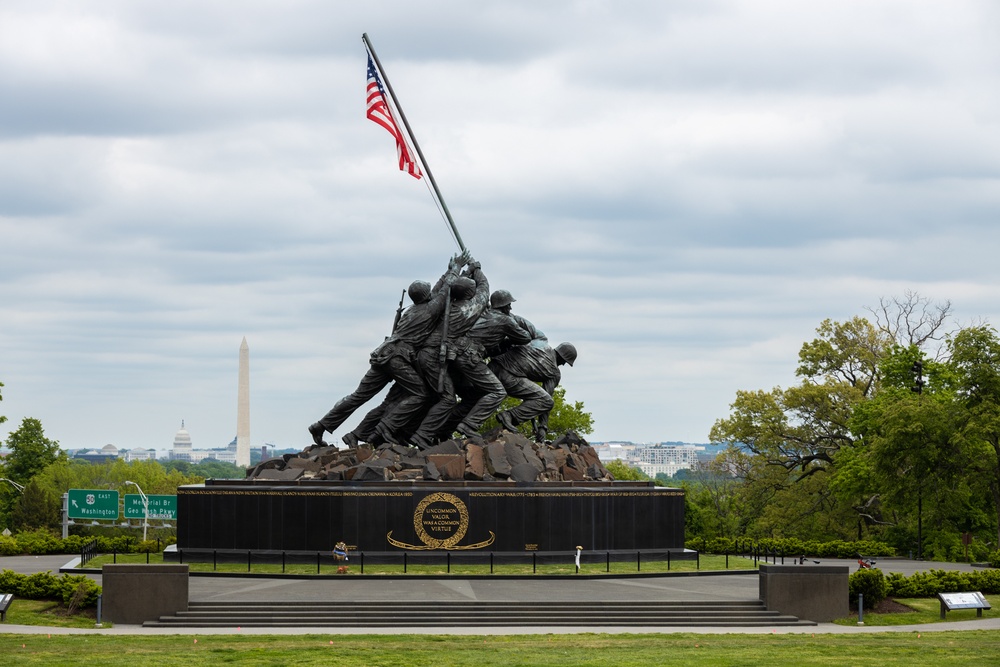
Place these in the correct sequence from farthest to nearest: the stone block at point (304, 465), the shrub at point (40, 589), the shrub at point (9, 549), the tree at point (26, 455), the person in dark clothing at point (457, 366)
Answer: 1. the tree at point (26, 455)
2. the shrub at point (9, 549)
3. the person in dark clothing at point (457, 366)
4. the stone block at point (304, 465)
5. the shrub at point (40, 589)

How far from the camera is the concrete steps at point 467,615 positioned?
26203mm

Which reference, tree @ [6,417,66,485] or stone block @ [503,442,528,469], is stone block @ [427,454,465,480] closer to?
stone block @ [503,442,528,469]

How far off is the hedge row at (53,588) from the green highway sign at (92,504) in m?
18.7

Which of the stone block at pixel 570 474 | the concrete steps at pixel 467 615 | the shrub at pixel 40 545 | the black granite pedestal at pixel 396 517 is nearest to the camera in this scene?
the concrete steps at pixel 467 615

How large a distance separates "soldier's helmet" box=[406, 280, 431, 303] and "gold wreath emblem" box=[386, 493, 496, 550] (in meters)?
6.31

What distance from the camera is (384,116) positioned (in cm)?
3722

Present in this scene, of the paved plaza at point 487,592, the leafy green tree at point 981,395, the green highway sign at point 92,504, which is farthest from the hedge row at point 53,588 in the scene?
the leafy green tree at point 981,395

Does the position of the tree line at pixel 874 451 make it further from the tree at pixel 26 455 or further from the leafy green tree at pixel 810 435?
the tree at pixel 26 455

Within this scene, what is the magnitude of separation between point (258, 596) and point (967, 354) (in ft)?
81.8

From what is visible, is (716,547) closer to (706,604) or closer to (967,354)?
(967,354)

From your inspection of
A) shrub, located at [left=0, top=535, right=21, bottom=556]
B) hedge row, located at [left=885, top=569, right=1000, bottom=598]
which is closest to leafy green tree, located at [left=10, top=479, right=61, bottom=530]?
shrub, located at [left=0, top=535, right=21, bottom=556]

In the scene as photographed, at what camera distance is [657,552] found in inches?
1439

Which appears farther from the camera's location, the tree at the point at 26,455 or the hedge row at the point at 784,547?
the tree at the point at 26,455

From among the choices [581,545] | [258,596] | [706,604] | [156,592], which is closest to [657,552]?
[581,545]
